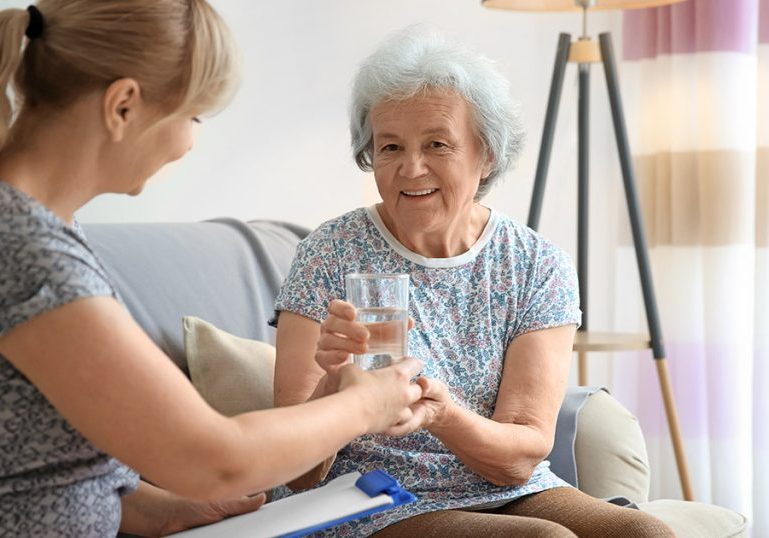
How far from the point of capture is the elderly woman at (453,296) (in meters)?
1.86

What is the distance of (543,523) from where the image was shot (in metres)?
1.74

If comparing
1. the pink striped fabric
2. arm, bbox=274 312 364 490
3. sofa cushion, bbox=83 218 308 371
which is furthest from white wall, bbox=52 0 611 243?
arm, bbox=274 312 364 490

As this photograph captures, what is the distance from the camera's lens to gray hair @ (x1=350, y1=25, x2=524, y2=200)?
6.68ft

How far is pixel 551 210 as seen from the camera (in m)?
4.06

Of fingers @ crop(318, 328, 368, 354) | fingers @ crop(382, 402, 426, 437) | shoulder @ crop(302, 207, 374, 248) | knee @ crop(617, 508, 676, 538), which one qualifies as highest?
shoulder @ crop(302, 207, 374, 248)

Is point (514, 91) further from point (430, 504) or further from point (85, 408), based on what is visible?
point (85, 408)

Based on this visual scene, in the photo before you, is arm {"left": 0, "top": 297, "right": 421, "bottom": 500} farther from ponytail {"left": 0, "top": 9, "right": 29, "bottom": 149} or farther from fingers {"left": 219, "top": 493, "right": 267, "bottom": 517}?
fingers {"left": 219, "top": 493, "right": 267, "bottom": 517}

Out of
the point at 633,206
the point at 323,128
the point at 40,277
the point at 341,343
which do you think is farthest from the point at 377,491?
the point at 323,128

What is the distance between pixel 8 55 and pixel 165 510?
0.72m

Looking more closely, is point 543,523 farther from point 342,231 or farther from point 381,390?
point 342,231

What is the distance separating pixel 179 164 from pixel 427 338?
1274 mm

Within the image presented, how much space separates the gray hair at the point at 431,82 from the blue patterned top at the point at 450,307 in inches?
7.0

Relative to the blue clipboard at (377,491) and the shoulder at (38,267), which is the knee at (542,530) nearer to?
the blue clipboard at (377,491)

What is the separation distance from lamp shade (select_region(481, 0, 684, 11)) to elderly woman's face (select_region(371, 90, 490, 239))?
50.0 inches
